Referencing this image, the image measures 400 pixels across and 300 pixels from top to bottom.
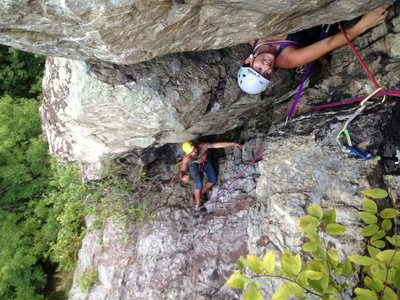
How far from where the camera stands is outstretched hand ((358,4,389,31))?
→ 3.04m

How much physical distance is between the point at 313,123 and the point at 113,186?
163 inches

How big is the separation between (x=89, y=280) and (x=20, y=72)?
27.1 feet

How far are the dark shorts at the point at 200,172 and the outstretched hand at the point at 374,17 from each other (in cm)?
346

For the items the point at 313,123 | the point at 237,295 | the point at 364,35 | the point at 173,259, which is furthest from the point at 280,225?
the point at 173,259

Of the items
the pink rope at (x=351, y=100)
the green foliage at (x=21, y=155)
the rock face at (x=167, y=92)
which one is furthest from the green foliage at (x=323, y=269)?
the green foliage at (x=21, y=155)

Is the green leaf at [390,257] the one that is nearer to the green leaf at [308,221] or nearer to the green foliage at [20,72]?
the green leaf at [308,221]

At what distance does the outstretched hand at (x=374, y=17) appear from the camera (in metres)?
3.04

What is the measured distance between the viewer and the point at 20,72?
11891 mm

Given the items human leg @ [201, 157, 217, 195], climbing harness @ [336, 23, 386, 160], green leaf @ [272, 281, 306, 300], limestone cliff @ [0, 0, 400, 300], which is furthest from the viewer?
human leg @ [201, 157, 217, 195]

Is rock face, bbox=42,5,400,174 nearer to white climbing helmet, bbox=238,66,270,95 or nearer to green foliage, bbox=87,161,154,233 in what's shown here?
white climbing helmet, bbox=238,66,270,95

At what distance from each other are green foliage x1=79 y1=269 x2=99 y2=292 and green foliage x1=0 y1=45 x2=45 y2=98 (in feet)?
25.0

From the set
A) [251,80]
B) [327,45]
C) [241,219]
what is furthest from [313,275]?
[241,219]

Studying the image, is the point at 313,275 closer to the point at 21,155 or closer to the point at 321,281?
the point at 321,281

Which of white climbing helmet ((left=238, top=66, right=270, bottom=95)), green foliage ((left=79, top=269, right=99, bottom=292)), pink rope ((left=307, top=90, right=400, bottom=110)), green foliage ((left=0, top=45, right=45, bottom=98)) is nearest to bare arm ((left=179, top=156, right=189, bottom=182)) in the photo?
white climbing helmet ((left=238, top=66, right=270, bottom=95))
